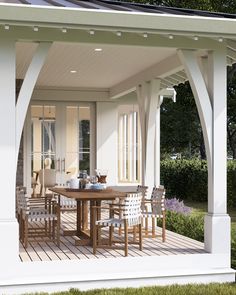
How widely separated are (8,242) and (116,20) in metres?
2.71

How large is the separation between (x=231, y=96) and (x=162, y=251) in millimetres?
17970

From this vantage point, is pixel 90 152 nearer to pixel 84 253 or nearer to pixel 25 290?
pixel 84 253

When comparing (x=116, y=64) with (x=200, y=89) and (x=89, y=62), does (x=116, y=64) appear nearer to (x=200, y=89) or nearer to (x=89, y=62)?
(x=89, y=62)

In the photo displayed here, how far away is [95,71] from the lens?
1038 cm

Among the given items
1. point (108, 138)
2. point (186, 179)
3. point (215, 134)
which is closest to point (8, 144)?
point (215, 134)

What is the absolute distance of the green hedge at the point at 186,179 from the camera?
19438mm

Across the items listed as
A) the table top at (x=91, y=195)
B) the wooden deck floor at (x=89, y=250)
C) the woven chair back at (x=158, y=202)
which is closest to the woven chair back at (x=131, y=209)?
the table top at (x=91, y=195)

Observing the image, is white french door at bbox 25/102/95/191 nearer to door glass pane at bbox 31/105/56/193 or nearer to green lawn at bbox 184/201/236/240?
door glass pane at bbox 31/105/56/193

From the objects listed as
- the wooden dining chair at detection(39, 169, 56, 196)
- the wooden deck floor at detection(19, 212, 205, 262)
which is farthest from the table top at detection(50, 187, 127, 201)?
the wooden dining chair at detection(39, 169, 56, 196)

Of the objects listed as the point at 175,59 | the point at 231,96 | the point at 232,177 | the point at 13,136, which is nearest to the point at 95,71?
the point at 175,59

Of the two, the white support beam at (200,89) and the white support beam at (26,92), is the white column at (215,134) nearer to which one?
the white support beam at (200,89)

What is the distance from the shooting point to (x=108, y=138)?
43.7ft

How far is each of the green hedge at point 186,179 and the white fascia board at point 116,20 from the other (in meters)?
11.8

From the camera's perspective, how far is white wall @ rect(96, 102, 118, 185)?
1321 cm
